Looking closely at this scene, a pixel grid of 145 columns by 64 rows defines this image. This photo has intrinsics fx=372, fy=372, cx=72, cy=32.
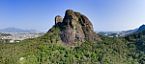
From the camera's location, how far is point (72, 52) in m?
76.9

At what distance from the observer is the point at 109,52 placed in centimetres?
7906

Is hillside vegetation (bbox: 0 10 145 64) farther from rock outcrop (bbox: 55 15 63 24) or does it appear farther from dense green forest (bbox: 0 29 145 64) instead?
rock outcrop (bbox: 55 15 63 24)

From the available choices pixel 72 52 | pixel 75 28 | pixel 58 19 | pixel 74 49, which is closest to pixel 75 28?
pixel 75 28

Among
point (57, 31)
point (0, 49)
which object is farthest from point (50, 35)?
point (0, 49)

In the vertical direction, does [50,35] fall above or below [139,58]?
above

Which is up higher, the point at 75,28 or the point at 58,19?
the point at 58,19

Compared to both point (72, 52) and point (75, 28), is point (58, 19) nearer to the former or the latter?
point (75, 28)

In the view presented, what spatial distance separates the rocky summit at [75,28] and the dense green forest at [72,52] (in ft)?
4.38

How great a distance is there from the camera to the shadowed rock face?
81.1 metres

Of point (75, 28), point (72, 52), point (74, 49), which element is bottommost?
point (72, 52)

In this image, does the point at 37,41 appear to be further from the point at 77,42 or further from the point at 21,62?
the point at 21,62

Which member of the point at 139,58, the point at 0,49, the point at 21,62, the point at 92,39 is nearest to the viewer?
the point at 21,62

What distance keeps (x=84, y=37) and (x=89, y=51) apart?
6.31m

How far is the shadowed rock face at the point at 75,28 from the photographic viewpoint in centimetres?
8106
